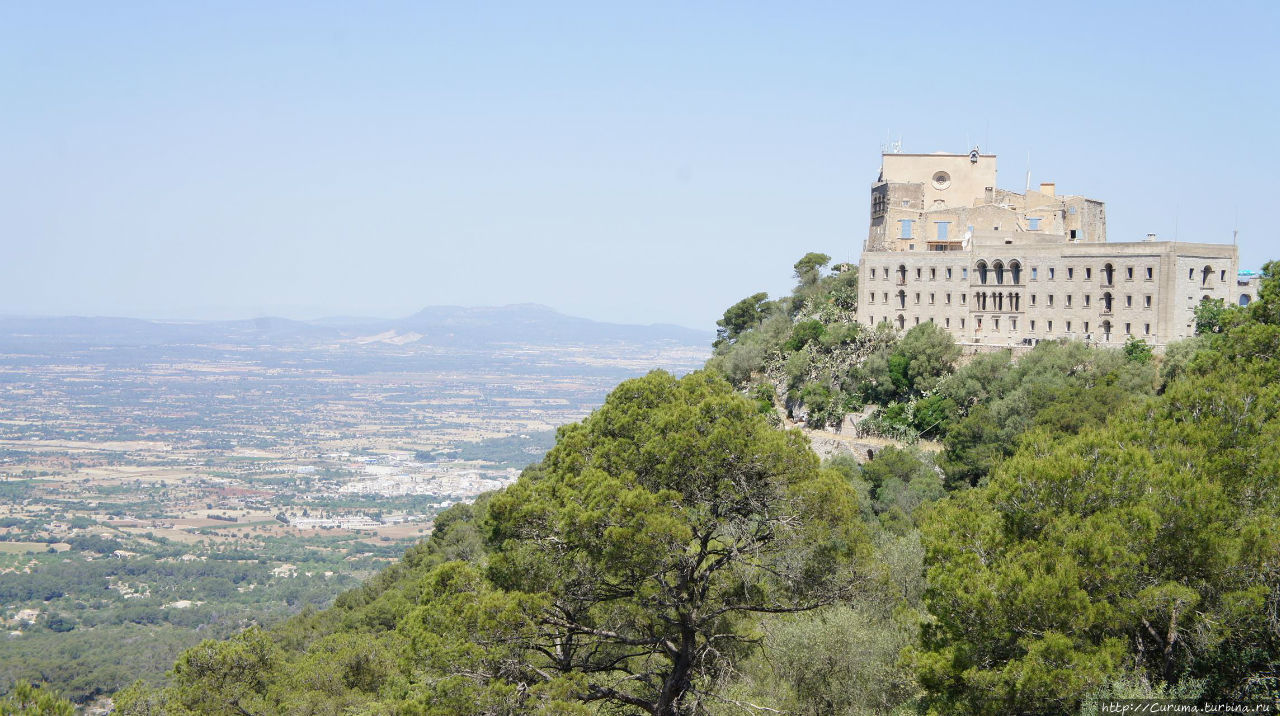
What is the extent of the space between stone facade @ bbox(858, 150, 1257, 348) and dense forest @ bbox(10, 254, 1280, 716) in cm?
2235

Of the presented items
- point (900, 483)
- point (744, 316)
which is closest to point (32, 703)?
point (900, 483)

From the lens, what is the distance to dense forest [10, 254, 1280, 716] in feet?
47.8

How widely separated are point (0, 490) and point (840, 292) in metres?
138

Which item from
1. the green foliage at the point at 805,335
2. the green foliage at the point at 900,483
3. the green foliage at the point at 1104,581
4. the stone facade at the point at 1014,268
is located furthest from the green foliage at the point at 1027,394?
the green foliage at the point at 1104,581

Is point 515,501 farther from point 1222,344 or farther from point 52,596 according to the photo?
point 52,596

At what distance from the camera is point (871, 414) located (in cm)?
4712

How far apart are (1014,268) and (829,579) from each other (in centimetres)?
3255

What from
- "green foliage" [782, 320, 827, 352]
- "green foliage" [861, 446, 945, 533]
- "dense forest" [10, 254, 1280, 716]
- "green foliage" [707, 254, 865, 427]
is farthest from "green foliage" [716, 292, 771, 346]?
"dense forest" [10, 254, 1280, 716]

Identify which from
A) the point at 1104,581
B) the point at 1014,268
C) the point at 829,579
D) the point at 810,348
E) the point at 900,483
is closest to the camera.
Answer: the point at 1104,581

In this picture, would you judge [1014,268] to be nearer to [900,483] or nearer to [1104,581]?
[900,483]

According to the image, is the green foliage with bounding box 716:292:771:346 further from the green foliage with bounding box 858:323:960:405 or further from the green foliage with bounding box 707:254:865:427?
the green foliage with bounding box 858:323:960:405

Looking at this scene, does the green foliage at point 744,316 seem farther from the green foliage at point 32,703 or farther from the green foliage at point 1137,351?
the green foliage at point 32,703

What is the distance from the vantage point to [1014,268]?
4662 cm

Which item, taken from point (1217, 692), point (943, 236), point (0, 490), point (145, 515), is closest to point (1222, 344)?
point (1217, 692)
